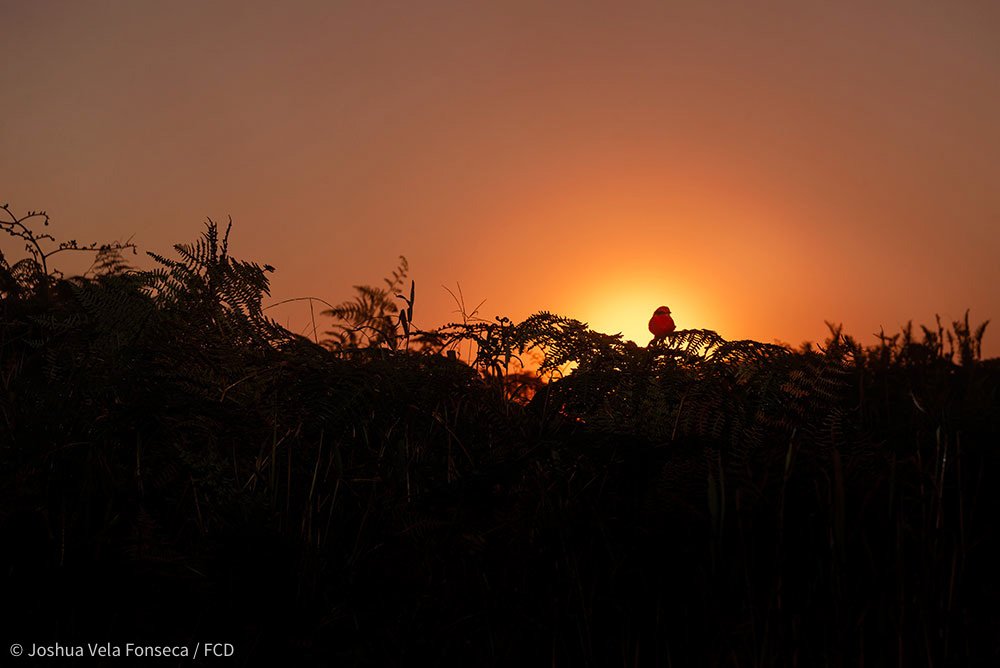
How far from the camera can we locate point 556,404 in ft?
10.6

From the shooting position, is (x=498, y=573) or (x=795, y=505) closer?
(x=498, y=573)

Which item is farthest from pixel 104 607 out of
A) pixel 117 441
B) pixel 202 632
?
pixel 117 441

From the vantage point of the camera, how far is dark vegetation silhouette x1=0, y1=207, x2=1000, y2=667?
2082 mm

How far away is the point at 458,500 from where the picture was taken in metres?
2.62

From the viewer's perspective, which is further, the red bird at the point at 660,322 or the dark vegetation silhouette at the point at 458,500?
the red bird at the point at 660,322

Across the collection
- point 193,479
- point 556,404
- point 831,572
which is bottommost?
point 831,572

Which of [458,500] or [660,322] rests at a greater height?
[660,322]

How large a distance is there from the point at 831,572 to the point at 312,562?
1399 mm

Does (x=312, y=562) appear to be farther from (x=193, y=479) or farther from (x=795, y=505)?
(x=795, y=505)

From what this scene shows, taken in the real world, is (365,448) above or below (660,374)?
below

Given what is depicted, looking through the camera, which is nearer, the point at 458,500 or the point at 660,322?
the point at 458,500

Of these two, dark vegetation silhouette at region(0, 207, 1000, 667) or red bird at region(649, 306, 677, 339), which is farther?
red bird at region(649, 306, 677, 339)

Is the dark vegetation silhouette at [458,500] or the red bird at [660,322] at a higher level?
the red bird at [660,322]

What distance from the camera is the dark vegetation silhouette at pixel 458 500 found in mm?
2082
